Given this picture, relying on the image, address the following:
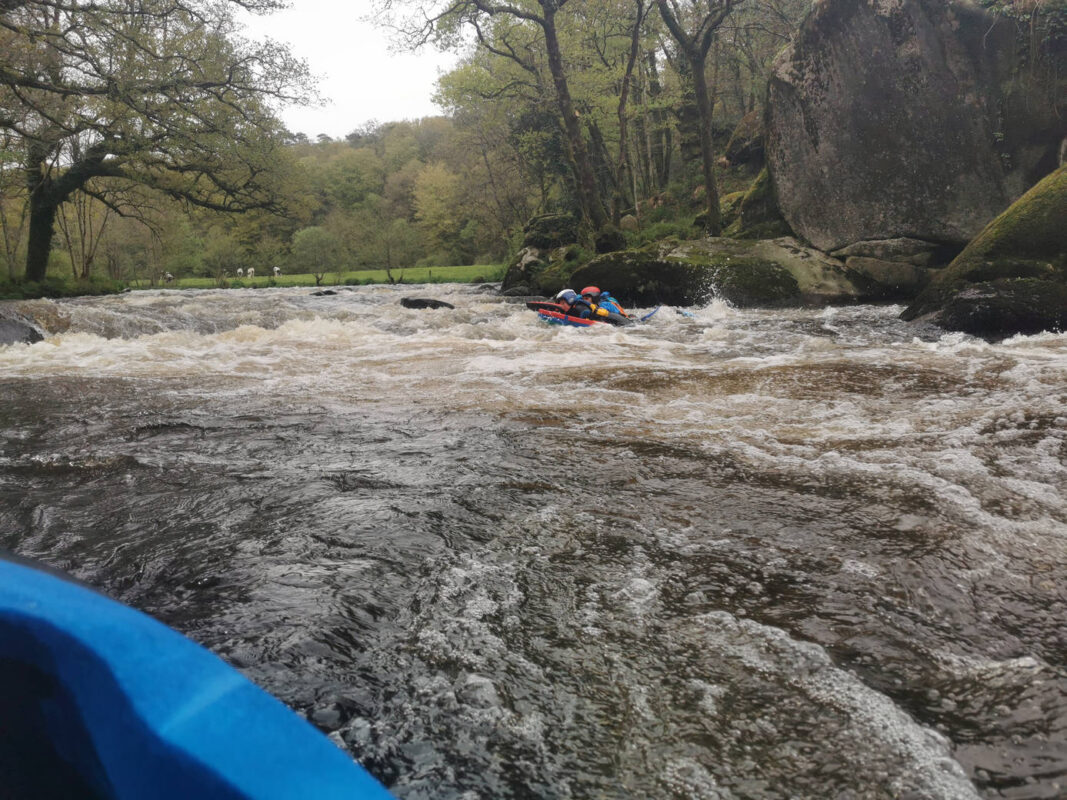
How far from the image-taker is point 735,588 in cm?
224

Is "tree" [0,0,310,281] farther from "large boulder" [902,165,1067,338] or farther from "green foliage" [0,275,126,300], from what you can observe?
"large boulder" [902,165,1067,338]

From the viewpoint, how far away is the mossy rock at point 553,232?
955 inches

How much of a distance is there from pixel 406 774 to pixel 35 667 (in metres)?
0.82

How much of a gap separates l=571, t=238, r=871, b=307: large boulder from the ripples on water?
23.5 feet

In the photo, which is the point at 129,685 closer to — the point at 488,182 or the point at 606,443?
the point at 606,443

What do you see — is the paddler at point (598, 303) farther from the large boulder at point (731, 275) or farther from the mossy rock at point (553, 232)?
the mossy rock at point (553, 232)

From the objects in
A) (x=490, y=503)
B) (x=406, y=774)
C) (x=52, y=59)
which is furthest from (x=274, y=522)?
(x=52, y=59)

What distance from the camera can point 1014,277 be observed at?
8.11 metres

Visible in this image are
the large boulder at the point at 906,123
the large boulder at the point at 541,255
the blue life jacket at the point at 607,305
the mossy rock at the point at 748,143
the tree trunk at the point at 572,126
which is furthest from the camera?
the mossy rock at the point at 748,143

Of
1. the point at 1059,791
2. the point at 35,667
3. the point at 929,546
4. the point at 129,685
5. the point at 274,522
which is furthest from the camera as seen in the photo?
the point at 274,522

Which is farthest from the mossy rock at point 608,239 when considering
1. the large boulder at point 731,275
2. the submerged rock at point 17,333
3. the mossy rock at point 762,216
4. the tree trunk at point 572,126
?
the submerged rock at point 17,333

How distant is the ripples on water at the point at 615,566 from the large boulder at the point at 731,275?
7.16m

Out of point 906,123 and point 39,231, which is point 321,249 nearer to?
point 39,231

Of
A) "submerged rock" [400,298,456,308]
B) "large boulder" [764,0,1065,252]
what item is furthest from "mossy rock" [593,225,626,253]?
"submerged rock" [400,298,456,308]
